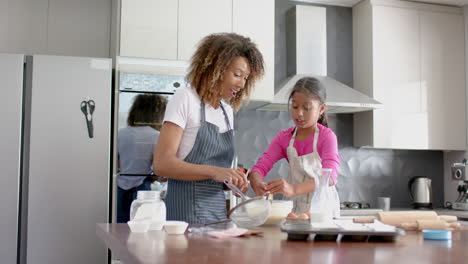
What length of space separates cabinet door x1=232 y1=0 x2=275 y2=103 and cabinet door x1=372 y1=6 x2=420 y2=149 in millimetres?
857

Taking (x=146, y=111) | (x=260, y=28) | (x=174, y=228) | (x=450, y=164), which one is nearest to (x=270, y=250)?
(x=174, y=228)

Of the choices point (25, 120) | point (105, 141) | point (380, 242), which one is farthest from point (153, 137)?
point (380, 242)

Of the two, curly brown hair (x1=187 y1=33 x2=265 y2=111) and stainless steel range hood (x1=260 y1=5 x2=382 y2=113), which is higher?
stainless steel range hood (x1=260 y1=5 x2=382 y2=113)

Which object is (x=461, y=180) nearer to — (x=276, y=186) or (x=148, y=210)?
(x=276, y=186)

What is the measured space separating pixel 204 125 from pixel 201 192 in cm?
23

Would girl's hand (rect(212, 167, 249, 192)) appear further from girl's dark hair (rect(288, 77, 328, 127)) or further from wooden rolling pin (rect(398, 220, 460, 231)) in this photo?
girl's dark hair (rect(288, 77, 328, 127))

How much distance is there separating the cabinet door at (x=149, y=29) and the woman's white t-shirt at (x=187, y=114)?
152 centimetres

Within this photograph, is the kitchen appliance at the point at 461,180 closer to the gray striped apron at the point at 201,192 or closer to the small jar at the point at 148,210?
the gray striped apron at the point at 201,192

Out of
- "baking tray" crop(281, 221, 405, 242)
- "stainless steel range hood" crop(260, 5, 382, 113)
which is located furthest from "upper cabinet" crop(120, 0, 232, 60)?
A: "baking tray" crop(281, 221, 405, 242)

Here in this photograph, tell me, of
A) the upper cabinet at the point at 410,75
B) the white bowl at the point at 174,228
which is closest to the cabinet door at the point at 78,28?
the upper cabinet at the point at 410,75

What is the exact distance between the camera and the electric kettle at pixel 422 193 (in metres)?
4.09

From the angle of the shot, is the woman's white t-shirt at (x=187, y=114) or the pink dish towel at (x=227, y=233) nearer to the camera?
the pink dish towel at (x=227, y=233)

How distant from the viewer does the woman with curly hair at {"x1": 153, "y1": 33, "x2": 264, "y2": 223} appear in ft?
5.84

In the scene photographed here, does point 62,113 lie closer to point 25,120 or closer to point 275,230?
point 25,120
